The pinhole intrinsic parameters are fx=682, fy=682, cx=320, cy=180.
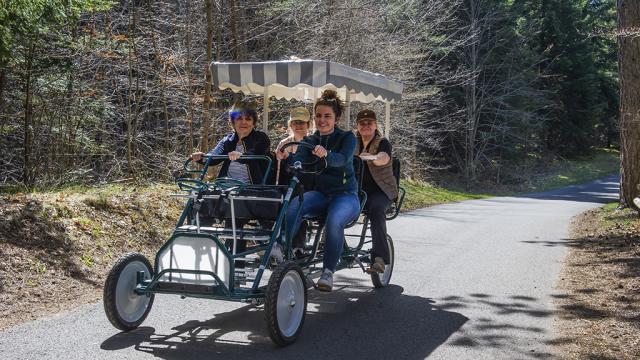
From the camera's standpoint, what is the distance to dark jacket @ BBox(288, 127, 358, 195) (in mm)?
6676

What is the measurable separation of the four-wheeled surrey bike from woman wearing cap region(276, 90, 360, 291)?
0.26 metres

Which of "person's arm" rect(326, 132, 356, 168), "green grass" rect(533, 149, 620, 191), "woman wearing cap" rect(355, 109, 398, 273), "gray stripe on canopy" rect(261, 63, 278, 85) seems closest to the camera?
"person's arm" rect(326, 132, 356, 168)

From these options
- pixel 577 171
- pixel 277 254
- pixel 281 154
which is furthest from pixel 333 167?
pixel 577 171

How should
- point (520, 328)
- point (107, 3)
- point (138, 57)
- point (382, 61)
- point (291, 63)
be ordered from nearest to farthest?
1. point (520, 328)
2. point (291, 63)
3. point (107, 3)
4. point (138, 57)
5. point (382, 61)

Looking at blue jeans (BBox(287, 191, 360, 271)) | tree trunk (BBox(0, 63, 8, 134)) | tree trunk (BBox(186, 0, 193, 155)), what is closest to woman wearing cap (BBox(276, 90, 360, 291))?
blue jeans (BBox(287, 191, 360, 271))

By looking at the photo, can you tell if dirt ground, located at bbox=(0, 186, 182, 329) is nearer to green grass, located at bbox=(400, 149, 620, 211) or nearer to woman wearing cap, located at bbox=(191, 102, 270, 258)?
woman wearing cap, located at bbox=(191, 102, 270, 258)

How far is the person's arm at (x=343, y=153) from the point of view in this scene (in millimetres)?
6331

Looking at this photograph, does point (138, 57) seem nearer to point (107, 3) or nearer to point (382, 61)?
point (107, 3)

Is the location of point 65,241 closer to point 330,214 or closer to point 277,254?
point 277,254

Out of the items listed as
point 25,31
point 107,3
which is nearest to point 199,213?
point 25,31

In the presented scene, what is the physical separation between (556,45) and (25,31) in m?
45.2

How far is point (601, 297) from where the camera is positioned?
7602 millimetres

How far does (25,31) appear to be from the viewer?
955cm

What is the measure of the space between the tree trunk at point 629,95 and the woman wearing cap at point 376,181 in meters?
8.91
